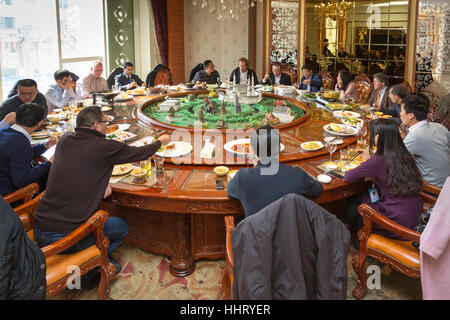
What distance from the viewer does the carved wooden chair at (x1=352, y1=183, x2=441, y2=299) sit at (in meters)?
2.12

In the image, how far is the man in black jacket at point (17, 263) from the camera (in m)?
1.66

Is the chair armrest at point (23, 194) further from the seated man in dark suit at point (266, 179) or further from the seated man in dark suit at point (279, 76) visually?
the seated man in dark suit at point (279, 76)

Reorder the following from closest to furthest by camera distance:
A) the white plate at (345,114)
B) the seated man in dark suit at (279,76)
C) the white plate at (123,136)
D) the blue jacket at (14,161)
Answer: the blue jacket at (14,161)
the white plate at (123,136)
the white plate at (345,114)
the seated man in dark suit at (279,76)

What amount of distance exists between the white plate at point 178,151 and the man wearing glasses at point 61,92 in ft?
6.65

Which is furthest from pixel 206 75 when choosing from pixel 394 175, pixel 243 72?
pixel 394 175

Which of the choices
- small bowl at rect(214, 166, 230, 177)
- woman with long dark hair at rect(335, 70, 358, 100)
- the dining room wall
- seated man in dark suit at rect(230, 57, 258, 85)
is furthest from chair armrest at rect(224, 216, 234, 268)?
the dining room wall

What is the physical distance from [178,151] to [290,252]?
5.08 ft

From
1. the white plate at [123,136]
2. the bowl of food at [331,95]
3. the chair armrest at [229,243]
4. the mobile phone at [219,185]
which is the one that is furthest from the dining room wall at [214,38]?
the chair armrest at [229,243]

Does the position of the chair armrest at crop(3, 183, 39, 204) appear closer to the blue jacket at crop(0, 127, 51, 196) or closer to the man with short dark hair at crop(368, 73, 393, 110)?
the blue jacket at crop(0, 127, 51, 196)

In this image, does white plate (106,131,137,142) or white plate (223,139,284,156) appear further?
white plate (106,131,137,142)

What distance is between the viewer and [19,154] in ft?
8.27

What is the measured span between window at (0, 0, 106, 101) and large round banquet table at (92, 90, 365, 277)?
302 cm

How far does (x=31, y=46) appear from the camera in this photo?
5.69 m

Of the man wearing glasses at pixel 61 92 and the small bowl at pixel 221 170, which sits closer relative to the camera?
the small bowl at pixel 221 170
